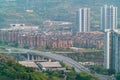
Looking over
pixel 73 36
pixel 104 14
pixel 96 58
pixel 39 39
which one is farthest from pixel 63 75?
pixel 104 14

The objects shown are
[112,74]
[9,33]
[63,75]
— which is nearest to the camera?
[63,75]

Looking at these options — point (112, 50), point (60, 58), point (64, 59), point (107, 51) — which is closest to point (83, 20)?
point (60, 58)

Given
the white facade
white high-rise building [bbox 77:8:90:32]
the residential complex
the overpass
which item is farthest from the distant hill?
the white facade

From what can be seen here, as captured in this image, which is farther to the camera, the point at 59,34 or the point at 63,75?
the point at 59,34

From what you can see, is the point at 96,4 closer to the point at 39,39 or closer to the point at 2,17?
the point at 2,17

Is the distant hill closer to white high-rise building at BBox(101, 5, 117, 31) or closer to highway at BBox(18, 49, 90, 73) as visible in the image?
white high-rise building at BBox(101, 5, 117, 31)
